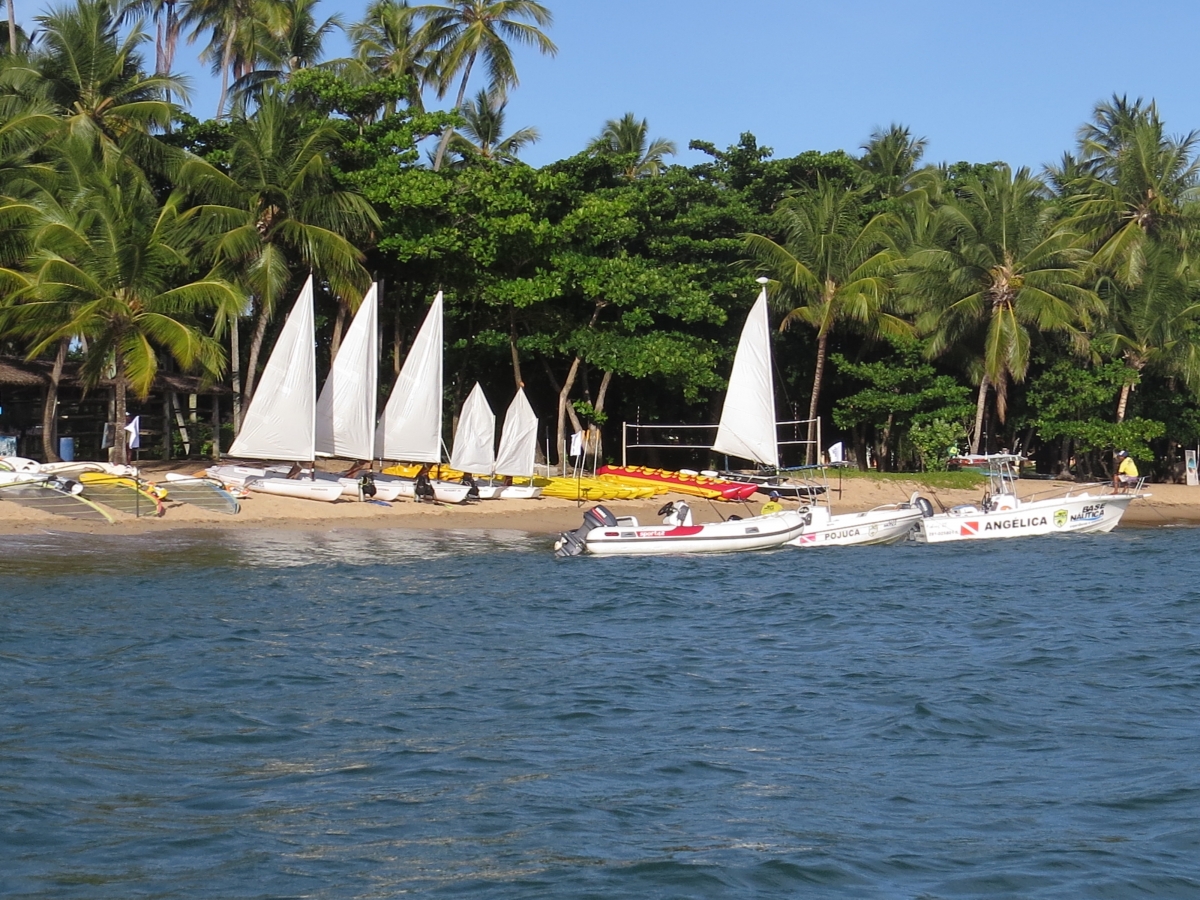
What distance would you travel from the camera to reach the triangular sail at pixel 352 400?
34.2 metres

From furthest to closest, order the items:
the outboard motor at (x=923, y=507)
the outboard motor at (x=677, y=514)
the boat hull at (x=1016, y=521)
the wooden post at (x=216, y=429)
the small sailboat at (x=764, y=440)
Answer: the wooden post at (x=216, y=429) < the outboard motor at (x=923, y=507) < the boat hull at (x=1016, y=521) < the small sailboat at (x=764, y=440) < the outboard motor at (x=677, y=514)

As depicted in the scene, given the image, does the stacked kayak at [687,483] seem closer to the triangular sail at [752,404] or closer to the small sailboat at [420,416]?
the small sailboat at [420,416]

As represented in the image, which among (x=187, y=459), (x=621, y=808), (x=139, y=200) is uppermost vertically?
(x=139, y=200)

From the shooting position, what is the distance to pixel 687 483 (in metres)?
38.4

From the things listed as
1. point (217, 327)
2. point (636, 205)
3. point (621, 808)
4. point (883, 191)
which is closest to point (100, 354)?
point (217, 327)

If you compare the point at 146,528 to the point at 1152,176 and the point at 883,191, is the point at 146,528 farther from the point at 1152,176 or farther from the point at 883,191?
the point at 1152,176

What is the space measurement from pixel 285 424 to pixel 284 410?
1.14ft

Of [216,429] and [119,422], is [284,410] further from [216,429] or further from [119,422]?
[216,429]

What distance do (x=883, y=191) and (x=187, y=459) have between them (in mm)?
27880

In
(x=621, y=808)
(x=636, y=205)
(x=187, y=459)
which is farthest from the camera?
(x=636, y=205)

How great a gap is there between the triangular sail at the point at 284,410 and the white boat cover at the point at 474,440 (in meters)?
4.49

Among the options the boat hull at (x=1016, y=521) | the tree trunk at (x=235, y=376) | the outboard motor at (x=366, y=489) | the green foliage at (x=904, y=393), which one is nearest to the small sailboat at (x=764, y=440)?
the boat hull at (x=1016, y=521)

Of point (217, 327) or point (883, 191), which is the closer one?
point (217, 327)

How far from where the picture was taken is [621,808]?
34.4 feet
